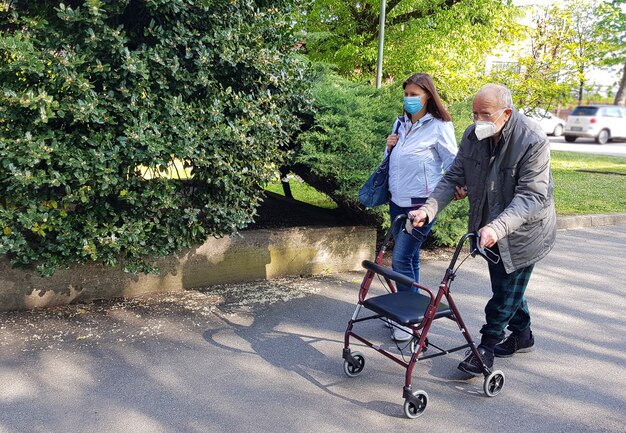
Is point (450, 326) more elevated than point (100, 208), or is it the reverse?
point (100, 208)

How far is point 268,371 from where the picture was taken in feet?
13.1

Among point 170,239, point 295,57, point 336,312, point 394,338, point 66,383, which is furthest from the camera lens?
point 295,57

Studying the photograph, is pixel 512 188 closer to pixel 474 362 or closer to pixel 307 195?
pixel 474 362

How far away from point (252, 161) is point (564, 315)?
9.86ft

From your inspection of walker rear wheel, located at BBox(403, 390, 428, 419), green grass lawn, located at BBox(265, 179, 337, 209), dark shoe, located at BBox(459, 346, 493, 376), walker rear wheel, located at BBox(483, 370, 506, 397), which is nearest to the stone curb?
green grass lawn, located at BBox(265, 179, 337, 209)

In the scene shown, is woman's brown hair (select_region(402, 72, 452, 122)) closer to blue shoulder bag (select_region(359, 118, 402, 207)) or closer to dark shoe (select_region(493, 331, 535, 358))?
blue shoulder bag (select_region(359, 118, 402, 207))

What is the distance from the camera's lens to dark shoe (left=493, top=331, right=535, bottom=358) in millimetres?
4383

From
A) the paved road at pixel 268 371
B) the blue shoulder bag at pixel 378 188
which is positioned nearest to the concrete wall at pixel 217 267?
the paved road at pixel 268 371

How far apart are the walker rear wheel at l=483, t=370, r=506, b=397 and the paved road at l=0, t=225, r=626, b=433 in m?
0.04

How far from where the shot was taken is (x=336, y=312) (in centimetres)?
511

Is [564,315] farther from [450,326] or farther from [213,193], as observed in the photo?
[213,193]

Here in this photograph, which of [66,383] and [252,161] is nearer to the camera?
[66,383]

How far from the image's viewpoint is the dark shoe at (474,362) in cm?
391

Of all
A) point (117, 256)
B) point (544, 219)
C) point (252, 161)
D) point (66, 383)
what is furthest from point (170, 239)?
point (544, 219)
